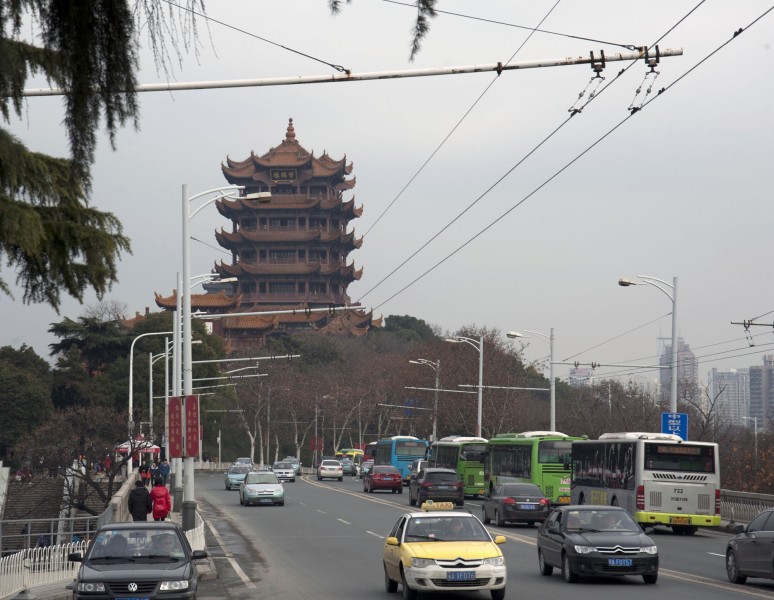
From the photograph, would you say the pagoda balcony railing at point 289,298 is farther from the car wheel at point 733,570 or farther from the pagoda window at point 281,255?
the car wheel at point 733,570

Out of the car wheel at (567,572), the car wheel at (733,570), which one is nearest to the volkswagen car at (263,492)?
the car wheel at (567,572)

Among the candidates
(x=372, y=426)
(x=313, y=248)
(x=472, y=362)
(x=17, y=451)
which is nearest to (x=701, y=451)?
(x=17, y=451)

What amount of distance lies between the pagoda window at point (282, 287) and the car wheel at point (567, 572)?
11330 cm

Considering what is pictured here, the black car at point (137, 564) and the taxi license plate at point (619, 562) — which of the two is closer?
the black car at point (137, 564)

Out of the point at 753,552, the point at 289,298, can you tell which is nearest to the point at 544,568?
the point at 753,552

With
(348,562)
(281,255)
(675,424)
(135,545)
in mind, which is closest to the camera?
(135,545)

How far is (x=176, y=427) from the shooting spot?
25.6 meters

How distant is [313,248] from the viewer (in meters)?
133

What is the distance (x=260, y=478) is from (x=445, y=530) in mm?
28780

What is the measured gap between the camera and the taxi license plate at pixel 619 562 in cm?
1867

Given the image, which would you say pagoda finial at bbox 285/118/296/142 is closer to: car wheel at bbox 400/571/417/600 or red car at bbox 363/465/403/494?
red car at bbox 363/465/403/494

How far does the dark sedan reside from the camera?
3303cm

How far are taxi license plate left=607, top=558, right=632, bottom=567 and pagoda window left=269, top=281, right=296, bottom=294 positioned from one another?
11395 cm

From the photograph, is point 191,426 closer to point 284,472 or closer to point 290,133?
point 284,472
